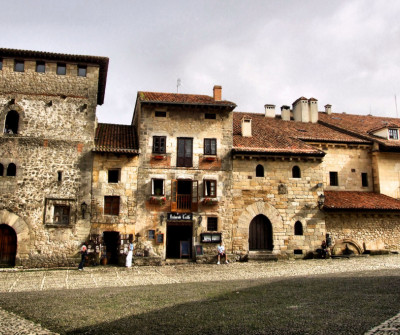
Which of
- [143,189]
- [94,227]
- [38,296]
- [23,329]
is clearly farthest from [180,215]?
[23,329]

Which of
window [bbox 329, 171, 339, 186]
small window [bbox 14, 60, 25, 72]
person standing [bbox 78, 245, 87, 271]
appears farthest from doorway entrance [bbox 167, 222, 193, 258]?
small window [bbox 14, 60, 25, 72]

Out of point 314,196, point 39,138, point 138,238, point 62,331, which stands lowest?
point 62,331

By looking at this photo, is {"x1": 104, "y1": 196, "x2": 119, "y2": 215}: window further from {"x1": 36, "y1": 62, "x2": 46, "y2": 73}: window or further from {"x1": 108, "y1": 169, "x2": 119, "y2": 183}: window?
{"x1": 36, "y1": 62, "x2": 46, "y2": 73}: window

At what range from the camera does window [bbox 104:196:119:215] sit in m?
22.8

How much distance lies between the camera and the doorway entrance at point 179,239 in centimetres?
2366

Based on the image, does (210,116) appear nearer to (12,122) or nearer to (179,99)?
(179,99)

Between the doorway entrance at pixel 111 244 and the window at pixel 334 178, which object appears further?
the window at pixel 334 178

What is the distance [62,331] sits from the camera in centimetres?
897

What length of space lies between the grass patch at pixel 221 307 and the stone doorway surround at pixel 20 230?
7898 mm

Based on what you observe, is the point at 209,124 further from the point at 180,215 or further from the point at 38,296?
the point at 38,296

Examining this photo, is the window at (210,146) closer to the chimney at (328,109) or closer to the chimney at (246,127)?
the chimney at (246,127)

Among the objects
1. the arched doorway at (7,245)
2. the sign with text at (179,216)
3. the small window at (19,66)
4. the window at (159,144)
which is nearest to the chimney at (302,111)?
the window at (159,144)

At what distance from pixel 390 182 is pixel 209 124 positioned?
1452 cm

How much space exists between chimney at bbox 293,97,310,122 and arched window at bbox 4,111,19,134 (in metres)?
21.9
